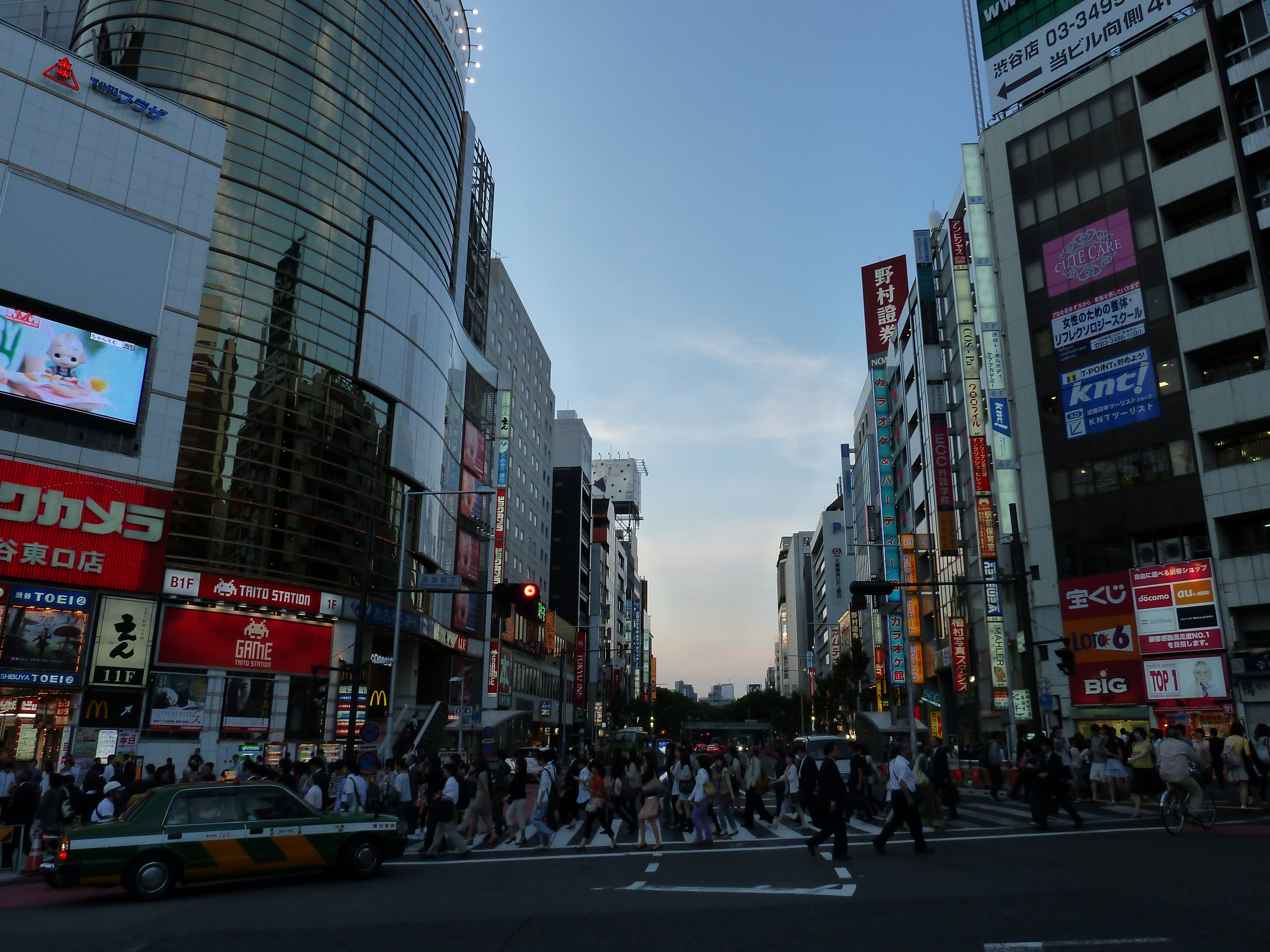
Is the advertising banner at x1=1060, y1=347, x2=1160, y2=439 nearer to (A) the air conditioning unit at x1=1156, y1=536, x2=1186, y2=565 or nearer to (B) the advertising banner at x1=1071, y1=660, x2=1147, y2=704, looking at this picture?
(A) the air conditioning unit at x1=1156, y1=536, x2=1186, y2=565

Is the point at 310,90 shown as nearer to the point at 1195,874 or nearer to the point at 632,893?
the point at 632,893

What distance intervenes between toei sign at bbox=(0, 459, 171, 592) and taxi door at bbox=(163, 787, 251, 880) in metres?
25.4

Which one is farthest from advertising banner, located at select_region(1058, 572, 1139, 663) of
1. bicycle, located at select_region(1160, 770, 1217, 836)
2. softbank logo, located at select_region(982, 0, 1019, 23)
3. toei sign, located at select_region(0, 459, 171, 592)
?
toei sign, located at select_region(0, 459, 171, 592)

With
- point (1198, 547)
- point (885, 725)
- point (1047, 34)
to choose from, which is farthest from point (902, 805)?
point (1047, 34)

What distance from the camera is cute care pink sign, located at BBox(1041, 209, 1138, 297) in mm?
39938

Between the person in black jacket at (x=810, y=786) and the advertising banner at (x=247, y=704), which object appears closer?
the person in black jacket at (x=810, y=786)

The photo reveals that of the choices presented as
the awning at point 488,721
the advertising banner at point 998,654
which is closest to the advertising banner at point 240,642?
the awning at point 488,721

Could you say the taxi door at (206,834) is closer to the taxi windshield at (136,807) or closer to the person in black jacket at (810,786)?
the taxi windshield at (136,807)

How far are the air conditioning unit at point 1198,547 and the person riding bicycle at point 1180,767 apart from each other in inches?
941

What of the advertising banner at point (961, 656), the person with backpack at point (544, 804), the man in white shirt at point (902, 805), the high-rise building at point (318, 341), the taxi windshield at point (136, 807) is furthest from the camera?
the advertising banner at point (961, 656)

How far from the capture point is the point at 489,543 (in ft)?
206

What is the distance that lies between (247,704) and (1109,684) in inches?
1400

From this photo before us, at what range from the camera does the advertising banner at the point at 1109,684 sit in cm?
3662

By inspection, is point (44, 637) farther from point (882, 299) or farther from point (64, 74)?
point (882, 299)
